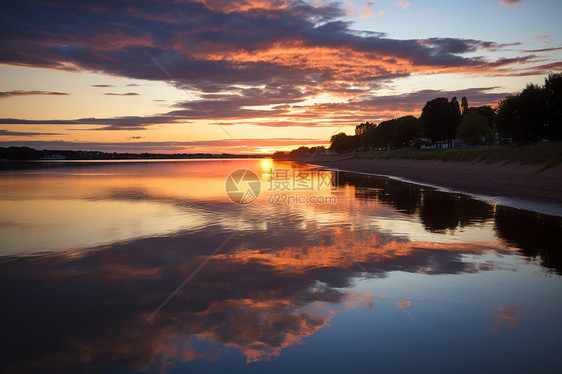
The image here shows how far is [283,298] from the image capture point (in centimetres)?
818

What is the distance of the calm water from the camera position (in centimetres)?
590

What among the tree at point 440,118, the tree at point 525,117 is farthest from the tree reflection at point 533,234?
the tree at point 440,118

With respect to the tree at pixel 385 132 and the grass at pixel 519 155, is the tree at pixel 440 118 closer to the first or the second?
the grass at pixel 519 155

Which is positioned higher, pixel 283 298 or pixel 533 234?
pixel 283 298

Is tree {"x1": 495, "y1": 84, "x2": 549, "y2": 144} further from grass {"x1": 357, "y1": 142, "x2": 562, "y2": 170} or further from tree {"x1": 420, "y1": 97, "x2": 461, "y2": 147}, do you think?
tree {"x1": 420, "y1": 97, "x2": 461, "y2": 147}

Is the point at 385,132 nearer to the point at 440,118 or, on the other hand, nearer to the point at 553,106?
the point at 440,118

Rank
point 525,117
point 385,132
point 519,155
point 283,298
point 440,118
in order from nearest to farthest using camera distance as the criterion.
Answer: point 283,298, point 519,155, point 525,117, point 440,118, point 385,132

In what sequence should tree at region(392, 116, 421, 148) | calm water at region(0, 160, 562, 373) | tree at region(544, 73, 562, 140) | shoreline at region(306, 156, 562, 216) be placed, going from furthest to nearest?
tree at region(392, 116, 421, 148) → tree at region(544, 73, 562, 140) → shoreline at region(306, 156, 562, 216) → calm water at region(0, 160, 562, 373)

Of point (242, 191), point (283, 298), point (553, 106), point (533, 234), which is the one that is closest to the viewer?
point (283, 298)

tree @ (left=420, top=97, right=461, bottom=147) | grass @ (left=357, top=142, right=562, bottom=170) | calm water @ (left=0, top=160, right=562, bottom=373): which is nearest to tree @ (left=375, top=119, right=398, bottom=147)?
tree @ (left=420, top=97, right=461, bottom=147)

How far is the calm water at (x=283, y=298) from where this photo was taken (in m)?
5.90

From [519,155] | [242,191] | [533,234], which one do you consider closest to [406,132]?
[519,155]

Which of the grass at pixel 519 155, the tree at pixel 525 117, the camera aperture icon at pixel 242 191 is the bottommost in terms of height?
the camera aperture icon at pixel 242 191

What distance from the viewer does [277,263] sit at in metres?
10.9
